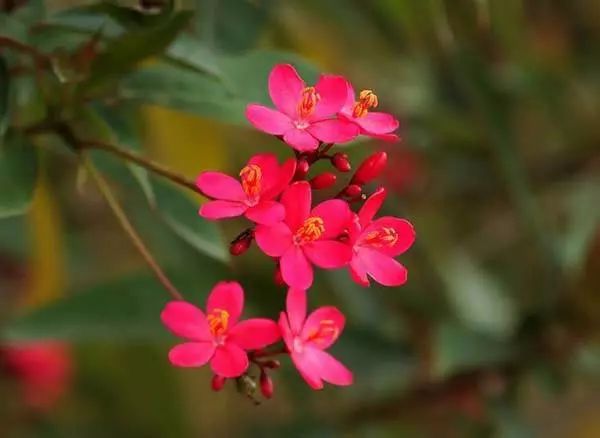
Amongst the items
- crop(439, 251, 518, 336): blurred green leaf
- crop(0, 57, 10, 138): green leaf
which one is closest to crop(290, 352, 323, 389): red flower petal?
crop(0, 57, 10, 138): green leaf

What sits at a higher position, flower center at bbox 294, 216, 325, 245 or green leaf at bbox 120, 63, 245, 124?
flower center at bbox 294, 216, 325, 245

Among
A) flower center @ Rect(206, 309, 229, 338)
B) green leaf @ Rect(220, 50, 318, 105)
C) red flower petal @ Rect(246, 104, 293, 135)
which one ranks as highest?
red flower petal @ Rect(246, 104, 293, 135)

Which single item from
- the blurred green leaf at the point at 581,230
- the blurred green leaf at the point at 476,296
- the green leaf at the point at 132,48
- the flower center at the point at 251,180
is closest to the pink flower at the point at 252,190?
the flower center at the point at 251,180

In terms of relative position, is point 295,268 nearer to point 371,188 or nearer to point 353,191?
point 353,191

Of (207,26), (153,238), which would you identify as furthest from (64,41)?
(153,238)

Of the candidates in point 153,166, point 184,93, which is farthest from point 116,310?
point 153,166

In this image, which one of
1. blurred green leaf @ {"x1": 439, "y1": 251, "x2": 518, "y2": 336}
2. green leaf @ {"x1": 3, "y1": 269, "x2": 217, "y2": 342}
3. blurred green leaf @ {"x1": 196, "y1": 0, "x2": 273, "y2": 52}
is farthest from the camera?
blurred green leaf @ {"x1": 439, "y1": 251, "x2": 518, "y2": 336}

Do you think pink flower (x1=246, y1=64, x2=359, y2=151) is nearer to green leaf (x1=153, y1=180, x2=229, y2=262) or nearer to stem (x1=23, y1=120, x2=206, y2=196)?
stem (x1=23, y1=120, x2=206, y2=196)

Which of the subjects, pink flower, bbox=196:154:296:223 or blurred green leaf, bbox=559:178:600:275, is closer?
pink flower, bbox=196:154:296:223

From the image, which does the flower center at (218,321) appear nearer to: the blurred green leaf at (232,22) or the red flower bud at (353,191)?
the red flower bud at (353,191)
